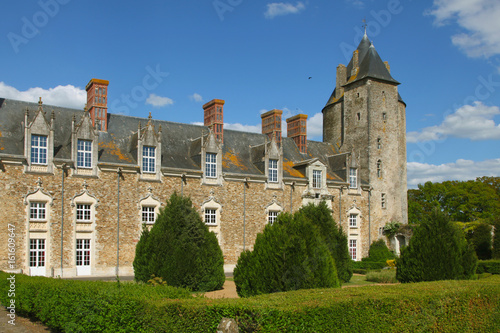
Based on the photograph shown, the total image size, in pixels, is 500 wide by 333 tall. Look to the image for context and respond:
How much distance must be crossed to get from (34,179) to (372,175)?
2409 cm

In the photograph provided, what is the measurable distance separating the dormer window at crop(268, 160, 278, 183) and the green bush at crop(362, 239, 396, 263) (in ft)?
30.7

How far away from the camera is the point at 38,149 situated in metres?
23.5

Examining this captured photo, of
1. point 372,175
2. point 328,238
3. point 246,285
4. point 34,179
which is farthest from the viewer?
point 372,175

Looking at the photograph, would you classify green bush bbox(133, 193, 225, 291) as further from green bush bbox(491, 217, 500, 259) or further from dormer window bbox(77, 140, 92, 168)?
green bush bbox(491, 217, 500, 259)

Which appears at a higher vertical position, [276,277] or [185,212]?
[185,212]

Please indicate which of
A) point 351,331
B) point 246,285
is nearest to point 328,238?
point 246,285

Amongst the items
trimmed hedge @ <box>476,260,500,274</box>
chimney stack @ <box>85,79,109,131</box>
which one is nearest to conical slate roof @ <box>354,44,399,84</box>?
trimmed hedge @ <box>476,260,500,274</box>

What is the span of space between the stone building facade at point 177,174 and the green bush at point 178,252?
7.83m

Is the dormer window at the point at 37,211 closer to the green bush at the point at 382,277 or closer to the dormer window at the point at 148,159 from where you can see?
the dormer window at the point at 148,159

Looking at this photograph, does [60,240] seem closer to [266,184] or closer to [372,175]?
[266,184]

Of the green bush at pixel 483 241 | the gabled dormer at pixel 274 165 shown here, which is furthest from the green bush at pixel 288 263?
the green bush at pixel 483 241

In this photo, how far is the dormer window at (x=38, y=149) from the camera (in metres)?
23.4

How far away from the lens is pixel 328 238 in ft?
69.2

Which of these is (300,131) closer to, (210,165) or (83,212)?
(210,165)
